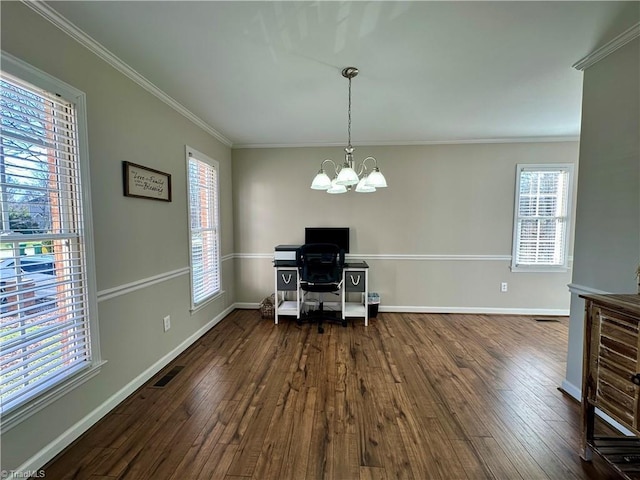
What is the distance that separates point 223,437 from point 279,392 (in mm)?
522

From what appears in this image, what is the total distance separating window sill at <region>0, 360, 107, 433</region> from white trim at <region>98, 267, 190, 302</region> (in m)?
0.45

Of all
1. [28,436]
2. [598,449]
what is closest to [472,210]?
[598,449]

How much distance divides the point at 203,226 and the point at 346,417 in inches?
103

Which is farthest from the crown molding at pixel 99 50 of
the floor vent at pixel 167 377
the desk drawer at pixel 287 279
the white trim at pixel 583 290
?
the white trim at pixel 583 290

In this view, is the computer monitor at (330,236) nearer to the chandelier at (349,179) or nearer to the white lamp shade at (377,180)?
the chandelier at (349,179)

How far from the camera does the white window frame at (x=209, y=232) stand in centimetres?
294

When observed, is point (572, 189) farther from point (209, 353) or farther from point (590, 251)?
point (209, 353)

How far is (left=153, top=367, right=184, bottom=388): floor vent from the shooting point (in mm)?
2223

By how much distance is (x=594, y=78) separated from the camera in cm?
192

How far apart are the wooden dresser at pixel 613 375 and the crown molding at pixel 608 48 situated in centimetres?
160

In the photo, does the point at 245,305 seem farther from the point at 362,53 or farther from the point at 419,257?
the point at 362,53

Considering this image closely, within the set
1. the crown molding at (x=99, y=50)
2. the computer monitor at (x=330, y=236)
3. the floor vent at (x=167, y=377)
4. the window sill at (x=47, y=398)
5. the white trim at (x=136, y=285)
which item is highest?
the crown molding at (x=99, y=50)

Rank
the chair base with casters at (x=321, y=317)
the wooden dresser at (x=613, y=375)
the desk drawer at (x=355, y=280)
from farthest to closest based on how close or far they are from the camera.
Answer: the desk drawer at (x=355, y=280), the chair base with casters at (x=321, y=317), the wooden dresser at (x=613, y=375)

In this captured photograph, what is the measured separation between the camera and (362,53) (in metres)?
1.82
